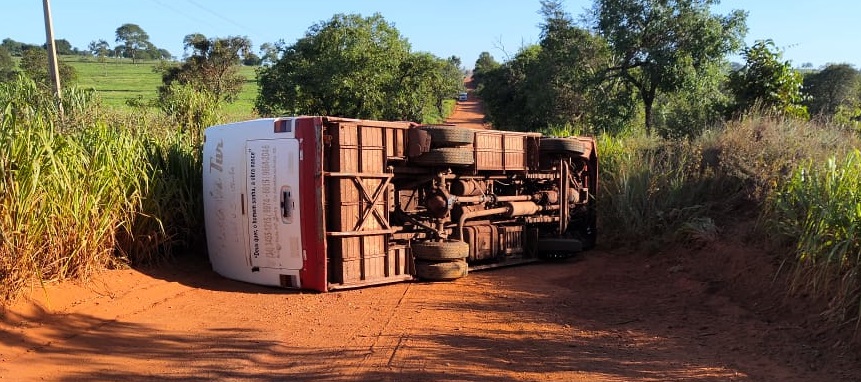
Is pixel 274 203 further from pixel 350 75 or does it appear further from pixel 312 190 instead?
pixel 350 75

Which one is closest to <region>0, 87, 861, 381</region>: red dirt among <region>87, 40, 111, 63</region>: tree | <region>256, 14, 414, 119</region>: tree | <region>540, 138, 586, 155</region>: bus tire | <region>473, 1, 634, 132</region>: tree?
<region>540, 138, 586, 155</region>: bus tire

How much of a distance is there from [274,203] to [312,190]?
0.58m

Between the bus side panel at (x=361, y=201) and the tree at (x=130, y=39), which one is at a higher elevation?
the tree at (x=130, y=39)

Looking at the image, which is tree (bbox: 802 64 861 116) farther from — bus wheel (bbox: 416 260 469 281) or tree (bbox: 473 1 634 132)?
bus wheel (bbox: 416 260 469 281)

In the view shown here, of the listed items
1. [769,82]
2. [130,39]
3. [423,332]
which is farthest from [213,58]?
[130,39]

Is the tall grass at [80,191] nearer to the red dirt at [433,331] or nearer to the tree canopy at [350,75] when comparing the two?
the red dirt at [433,331]

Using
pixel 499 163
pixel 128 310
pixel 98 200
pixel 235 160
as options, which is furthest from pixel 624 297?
pixel 98 200

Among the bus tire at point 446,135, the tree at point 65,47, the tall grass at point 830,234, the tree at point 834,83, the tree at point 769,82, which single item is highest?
the tree at point 65,47

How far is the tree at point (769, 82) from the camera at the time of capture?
558 inches

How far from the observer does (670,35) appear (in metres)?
18.5

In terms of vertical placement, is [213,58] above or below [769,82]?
above

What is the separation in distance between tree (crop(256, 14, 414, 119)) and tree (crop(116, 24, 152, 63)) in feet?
233

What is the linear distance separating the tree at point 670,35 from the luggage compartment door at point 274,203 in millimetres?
13474

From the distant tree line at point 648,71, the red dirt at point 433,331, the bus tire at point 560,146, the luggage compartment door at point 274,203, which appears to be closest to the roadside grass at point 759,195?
the red dirt at point 433,331
